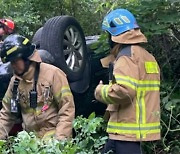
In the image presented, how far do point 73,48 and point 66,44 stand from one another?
0.14m

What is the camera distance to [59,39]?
5578mm

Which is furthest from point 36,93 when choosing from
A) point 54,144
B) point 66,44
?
point 54,144

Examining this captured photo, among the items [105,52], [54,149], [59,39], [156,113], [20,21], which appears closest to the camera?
[54,149]

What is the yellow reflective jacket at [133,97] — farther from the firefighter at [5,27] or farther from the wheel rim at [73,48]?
the firefighter at [5,27]

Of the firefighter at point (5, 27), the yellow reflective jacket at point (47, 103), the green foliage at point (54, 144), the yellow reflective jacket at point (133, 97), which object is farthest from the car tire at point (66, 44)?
the firefighter at point (5, 27)

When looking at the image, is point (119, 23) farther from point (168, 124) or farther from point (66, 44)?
point (168, 124)

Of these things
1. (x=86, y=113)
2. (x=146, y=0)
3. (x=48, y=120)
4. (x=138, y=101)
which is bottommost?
(x=86, y=113)

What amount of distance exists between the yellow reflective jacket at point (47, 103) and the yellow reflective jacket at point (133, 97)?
0.47 m

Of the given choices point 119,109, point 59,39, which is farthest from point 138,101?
point 59,39

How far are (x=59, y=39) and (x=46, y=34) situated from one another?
18 cm

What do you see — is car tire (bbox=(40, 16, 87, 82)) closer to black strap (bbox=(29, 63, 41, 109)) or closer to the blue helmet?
black strap (bbox=(29, 63, 41, 109))

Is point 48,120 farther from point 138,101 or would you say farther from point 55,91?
point 138,101

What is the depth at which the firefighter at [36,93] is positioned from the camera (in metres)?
4.69

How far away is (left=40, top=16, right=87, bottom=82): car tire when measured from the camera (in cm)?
552
